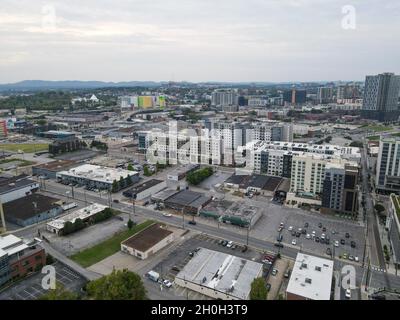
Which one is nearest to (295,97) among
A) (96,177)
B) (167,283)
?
(96,177)

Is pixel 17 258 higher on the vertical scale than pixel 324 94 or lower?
lower

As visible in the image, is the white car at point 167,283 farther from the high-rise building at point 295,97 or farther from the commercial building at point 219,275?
the high-rise building at point 295,97

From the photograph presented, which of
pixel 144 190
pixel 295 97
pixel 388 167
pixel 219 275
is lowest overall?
pixel 219 275

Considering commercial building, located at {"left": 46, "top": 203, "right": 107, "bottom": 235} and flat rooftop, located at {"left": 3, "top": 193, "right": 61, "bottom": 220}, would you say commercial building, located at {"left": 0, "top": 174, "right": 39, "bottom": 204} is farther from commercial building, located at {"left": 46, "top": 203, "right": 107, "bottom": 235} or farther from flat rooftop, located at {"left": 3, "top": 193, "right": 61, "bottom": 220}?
commercial building, located at {"left": 46, "top": 203, "right": 107, "bottom": 235}

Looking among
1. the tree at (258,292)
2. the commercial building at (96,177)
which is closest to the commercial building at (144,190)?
the commercial building at (96,177)

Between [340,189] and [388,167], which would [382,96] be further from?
[340,189]

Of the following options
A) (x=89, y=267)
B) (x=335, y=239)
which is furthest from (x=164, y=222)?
(x=335, y=239)

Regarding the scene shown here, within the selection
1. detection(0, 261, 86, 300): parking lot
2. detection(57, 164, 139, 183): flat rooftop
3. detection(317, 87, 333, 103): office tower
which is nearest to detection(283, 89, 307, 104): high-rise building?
detection(317, 87, 333, 103): office tower
